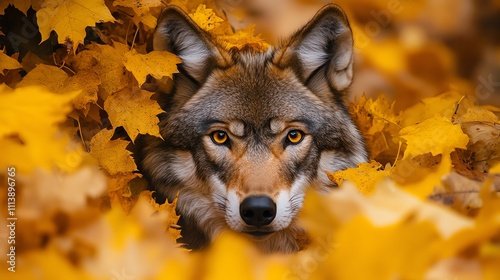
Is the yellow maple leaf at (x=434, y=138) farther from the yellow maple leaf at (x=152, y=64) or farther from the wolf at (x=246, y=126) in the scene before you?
the yellow maple leaf at (x=152, y=64)

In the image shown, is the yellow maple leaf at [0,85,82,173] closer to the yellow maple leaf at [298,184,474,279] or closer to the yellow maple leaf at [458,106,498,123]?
the yellow maple leaf at [298,184,474,279]

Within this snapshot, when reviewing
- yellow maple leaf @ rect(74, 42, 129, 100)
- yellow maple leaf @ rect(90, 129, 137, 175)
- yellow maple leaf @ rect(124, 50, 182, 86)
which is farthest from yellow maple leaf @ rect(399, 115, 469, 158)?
yellow maple leaf @ rect(74, 42, 129, 100)

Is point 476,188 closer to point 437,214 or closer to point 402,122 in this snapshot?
point 437,214

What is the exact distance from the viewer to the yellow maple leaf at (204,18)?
13.6ft

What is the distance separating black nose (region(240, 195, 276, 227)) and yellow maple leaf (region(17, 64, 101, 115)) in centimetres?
96

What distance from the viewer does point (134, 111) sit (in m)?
3.57

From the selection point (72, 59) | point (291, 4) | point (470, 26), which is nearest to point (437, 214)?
point (72, 59)

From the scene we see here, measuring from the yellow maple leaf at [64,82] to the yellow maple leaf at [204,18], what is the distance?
31.3 inches

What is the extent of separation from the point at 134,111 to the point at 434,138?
1.52 metres

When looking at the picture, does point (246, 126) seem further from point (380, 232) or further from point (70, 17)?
point (380, 232)

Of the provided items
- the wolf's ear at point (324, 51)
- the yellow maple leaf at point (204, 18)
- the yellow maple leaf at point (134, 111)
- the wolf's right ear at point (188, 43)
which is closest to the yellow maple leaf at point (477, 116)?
the wolf's ear at point (324, 51)

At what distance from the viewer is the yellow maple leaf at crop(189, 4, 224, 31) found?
4.13m

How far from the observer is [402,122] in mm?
4359

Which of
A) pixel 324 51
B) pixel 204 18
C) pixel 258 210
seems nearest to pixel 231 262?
pixel 258 210
